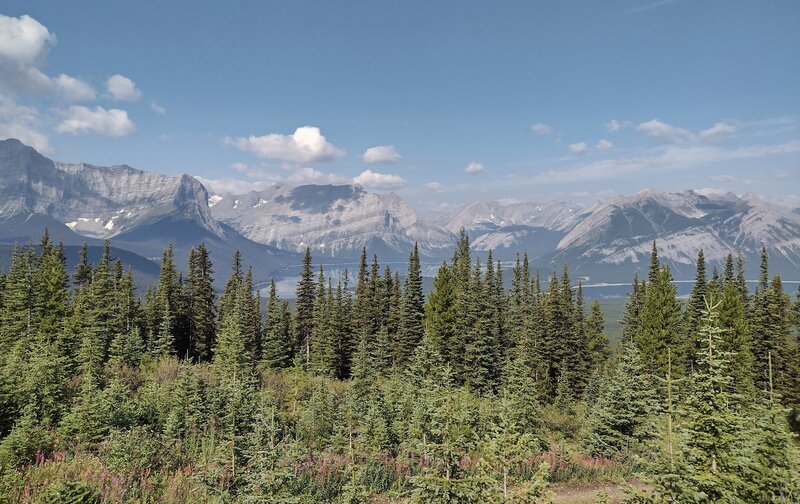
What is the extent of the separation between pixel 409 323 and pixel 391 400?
4167 cm

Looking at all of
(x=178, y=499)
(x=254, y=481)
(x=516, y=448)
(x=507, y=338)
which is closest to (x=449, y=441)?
(x=516, y=448)

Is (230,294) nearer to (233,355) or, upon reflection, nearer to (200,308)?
(200,308)

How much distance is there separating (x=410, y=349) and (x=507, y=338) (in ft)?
53.7

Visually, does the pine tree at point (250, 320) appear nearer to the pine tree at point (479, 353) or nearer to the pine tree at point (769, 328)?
the pine tree at point (479, 353)

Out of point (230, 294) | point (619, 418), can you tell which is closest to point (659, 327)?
point (619, 418)

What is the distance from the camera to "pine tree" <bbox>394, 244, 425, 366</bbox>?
2653 inches

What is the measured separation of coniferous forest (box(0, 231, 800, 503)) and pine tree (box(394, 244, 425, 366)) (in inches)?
9.4

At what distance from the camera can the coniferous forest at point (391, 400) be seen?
9141 mm

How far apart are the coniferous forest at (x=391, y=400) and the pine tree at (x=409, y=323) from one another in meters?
0.24

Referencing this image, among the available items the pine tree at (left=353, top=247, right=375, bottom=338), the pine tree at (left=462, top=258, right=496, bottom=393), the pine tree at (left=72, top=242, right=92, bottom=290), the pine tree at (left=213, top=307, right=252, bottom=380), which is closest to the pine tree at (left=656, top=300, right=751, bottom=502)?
the pine tree at (left=213, top=307, right=252, bottom=380)

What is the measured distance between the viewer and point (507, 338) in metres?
71.4

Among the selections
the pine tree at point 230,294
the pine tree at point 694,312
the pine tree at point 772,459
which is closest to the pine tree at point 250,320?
the pine tree at point 230,294

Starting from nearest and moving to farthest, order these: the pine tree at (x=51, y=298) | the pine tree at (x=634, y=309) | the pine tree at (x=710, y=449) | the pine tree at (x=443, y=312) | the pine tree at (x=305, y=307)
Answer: the pine tree at (x=710, y=449) → the pine tree at (x=51, y=298) → the pine tree at (x=443, y=312) → the pine tree at (x=634, y=309) → the pine tree at (x=305, y=307)

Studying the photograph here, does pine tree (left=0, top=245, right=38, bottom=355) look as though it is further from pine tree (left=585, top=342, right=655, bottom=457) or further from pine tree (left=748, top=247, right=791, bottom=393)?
pine tree (left=748, top=247, right=791, bottom=393)
